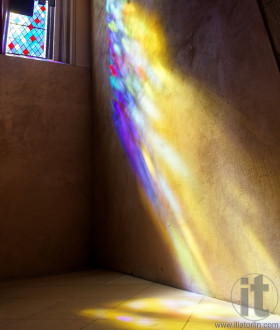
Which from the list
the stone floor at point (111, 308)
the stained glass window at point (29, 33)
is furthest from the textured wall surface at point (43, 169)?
the stone floor at point (111, 308)

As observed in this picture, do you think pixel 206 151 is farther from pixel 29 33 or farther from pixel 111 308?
pixel 29 33

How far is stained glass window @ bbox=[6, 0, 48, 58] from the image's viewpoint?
4980 millimetres

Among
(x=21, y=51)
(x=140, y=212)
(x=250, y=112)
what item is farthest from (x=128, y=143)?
(x=21, y=51)

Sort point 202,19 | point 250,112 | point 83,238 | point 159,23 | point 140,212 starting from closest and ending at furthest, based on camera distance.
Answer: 1. point 250,112
2. point 202,19
3. point 159,23
4. point 140,212
5. point 83,238

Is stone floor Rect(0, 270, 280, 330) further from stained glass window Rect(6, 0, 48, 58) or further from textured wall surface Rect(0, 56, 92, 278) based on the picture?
stained glass window Rect(6, 0, 48, 58)

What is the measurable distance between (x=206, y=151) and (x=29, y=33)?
13.7 ft

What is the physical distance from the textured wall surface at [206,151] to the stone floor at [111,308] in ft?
0.69

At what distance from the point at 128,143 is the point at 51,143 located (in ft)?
4.47

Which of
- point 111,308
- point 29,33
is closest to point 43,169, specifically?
point 29,33

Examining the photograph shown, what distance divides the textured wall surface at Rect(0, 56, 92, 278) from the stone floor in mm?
977

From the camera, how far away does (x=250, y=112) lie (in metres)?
1.98

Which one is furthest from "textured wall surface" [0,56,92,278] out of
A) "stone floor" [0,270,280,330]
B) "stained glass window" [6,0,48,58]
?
"stone floor" [0,270,280,330]

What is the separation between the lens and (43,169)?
13.8 ft

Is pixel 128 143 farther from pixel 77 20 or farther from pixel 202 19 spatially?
pixel 77 20
